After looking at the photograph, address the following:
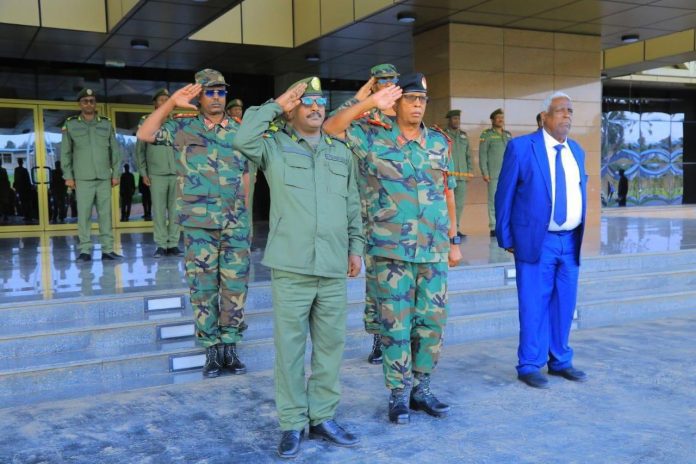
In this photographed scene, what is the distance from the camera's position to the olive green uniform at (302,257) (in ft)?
10.7

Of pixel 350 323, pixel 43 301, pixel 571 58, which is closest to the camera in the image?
pixel 43 301

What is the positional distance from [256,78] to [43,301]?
956 centimetres

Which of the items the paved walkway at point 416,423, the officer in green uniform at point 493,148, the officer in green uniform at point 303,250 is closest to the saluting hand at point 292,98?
the officer in green uniform at point 303,250

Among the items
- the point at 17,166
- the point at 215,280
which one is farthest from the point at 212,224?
the point at 17,166

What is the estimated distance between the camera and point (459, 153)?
32.4 ft

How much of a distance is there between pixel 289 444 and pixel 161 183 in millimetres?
5645

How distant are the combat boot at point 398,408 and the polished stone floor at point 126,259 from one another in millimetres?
2637

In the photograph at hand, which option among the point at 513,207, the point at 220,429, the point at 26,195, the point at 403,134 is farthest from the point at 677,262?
the point at 26,195

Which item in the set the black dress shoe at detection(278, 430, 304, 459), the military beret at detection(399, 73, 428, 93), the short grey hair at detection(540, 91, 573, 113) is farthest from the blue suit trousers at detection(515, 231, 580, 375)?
the black dress shoe at detection(278, 430, 304, 459)

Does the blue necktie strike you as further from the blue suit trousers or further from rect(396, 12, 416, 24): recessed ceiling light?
rect(396, 12, 416, 24): recessed ceiling light

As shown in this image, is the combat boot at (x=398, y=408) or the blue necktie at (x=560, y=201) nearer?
the combat boot at (x=398, y=408)

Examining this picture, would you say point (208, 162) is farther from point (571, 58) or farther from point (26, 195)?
point (26, 195)

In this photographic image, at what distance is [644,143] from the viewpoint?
21391 mm

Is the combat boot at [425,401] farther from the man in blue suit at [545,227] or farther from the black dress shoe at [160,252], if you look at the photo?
the black dress shoe at [160,252]
